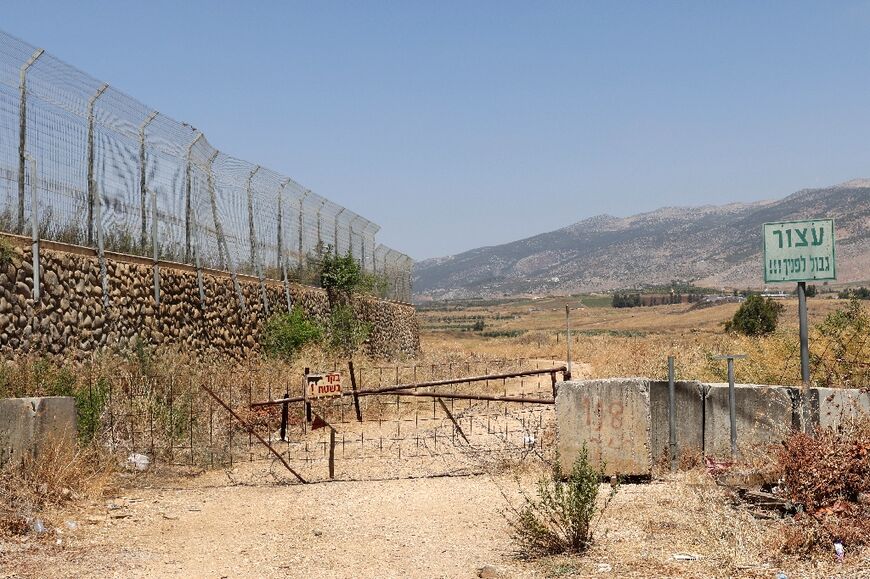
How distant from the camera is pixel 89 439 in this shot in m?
10.8

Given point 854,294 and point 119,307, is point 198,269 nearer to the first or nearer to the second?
point 119,307

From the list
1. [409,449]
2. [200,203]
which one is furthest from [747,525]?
[200,203]

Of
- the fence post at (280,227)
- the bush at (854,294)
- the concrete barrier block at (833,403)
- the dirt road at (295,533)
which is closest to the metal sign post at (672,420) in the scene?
the concrete barrier block at (833,403)

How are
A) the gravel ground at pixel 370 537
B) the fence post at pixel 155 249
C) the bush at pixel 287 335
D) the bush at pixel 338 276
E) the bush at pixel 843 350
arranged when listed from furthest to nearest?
1. the bush at pixel 338 276
2. the bush at pixel 287 335
3. the fence post at pixel 155 249
4. the bush at pixel 843 350
5. the gravel ground at pixel 370 537

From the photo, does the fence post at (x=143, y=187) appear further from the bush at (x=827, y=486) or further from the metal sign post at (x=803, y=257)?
the bush at (x=827, y=486)

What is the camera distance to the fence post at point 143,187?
15906 millimetres

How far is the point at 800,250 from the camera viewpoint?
10.5 meters

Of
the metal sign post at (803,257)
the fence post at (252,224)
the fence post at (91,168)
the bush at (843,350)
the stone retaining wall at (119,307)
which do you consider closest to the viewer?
the metal sign post at (803,257)

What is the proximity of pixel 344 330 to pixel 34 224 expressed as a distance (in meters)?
12.6

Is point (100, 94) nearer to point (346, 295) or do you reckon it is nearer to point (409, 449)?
point (409, 449)

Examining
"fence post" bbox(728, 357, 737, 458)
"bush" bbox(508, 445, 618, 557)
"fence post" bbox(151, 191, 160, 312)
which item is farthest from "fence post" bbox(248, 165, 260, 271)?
"bush" bbox(508, 445, 618, 557)

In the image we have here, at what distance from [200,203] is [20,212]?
568 cm

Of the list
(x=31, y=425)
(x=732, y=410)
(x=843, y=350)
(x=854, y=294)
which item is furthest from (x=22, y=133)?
(x=854, y=294)

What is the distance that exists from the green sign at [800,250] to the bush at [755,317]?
26.5m
